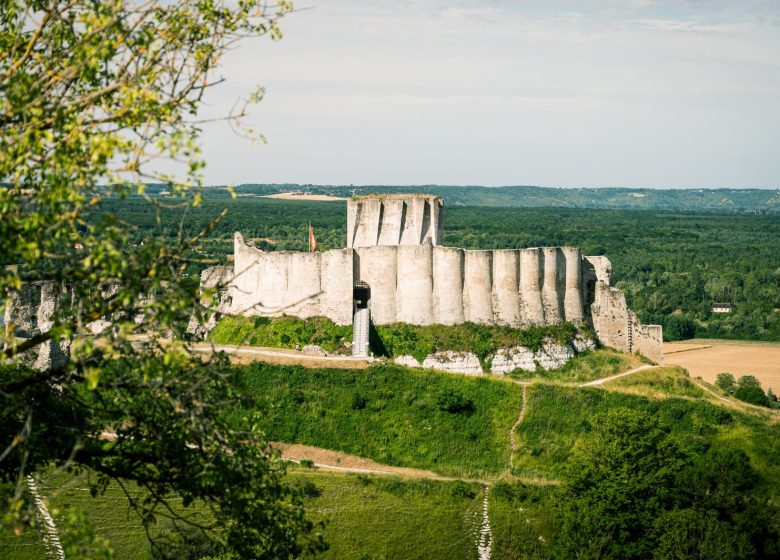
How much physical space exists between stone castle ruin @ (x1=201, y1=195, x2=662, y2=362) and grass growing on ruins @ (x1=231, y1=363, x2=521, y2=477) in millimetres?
3311

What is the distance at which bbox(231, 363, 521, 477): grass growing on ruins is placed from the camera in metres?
38.4

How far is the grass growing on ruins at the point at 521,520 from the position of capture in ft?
102

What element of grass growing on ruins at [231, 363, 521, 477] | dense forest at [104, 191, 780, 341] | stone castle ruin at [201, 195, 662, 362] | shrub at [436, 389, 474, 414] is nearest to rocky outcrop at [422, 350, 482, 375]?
grass growing on ruins at [231, 363, 521, 477]

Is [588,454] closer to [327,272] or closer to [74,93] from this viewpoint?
[327,272]

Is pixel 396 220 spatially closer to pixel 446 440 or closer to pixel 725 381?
pixel 446 440

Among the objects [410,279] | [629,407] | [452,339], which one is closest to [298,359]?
[410,279]

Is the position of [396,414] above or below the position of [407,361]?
below

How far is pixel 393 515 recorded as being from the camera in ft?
108

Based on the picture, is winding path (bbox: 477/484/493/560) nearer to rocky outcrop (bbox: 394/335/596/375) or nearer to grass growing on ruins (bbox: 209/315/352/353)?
rocky outcrop (bbox: 394/335/596/375)

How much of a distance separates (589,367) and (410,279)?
9410 millimetres

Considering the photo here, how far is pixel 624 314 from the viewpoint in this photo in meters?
Result: 49.8

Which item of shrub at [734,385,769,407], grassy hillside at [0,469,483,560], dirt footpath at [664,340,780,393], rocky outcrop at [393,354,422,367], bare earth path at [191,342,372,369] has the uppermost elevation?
bare earth path at [191,342,372,369]

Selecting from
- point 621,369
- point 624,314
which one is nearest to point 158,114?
point 621,369

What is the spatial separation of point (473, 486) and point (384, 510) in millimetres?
3910
